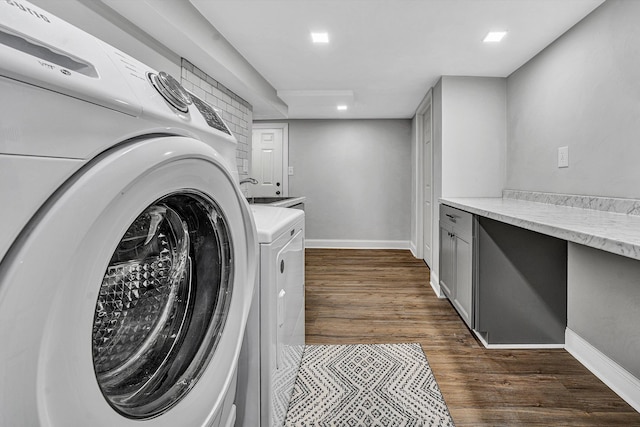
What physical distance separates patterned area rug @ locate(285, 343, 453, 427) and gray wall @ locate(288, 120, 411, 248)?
125 inches

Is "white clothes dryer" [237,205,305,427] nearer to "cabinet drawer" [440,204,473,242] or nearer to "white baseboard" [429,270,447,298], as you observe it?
"cabinet drawer" [440,204,473,242]

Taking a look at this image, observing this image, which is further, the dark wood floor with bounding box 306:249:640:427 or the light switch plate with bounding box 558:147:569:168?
the light switch plate with bounding box 558:147:569:168

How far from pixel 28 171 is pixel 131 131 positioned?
16 centimetres

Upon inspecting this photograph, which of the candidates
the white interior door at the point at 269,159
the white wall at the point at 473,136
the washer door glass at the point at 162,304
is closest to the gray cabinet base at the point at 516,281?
the white wall at the point at 473,136

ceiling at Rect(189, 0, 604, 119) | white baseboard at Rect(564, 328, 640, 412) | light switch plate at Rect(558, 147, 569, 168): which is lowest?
white baseboard at Rect(564, 328, 640, 412)

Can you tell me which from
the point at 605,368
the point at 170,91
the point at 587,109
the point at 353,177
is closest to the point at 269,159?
the point at 353,177

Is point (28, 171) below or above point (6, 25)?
below

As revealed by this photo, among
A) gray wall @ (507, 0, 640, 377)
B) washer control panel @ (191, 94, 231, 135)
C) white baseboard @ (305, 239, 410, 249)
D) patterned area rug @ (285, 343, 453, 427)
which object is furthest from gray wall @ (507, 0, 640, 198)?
white baseboard @ (305, 239, 410, 249)

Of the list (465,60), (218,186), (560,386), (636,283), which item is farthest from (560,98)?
(218,186)

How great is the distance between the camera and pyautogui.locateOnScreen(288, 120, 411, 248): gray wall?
503cm

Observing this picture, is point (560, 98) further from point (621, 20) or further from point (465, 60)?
point (465, 60)

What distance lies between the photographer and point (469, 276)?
2057 millimetres

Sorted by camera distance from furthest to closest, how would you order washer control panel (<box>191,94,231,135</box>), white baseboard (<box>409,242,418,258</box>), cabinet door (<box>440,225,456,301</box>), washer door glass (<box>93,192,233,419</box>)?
white baseboard (<box>409,242,418,258</box>) → cabinet door (<box>440,225,456,301</box>) → washer control panel (<box>191,94,231,135</box>) → washer door glass (<box>93,192,233,419</box>)

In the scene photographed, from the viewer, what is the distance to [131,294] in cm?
61
